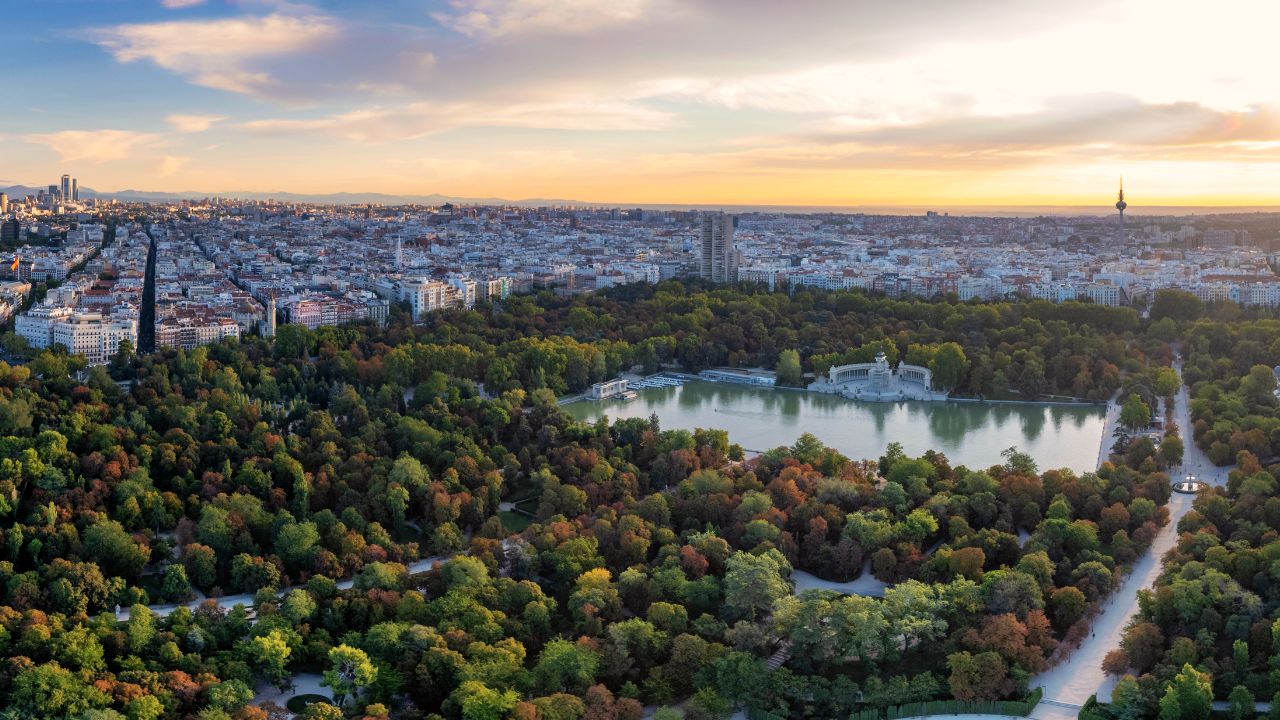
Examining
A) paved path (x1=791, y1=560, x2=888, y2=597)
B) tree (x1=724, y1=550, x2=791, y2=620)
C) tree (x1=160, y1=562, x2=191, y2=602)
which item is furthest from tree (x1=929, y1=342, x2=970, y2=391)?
tree (x1=160, y1=562, x2=191, y2=602)

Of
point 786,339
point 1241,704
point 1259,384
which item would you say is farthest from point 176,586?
point 786,339

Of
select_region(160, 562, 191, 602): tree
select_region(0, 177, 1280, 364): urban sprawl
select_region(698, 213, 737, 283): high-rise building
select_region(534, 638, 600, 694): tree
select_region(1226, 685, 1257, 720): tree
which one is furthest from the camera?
select_region(698, 213, 737, 283): high-rise building

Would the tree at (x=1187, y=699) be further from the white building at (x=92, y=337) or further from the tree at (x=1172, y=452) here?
the white building at (x=92, y=337)

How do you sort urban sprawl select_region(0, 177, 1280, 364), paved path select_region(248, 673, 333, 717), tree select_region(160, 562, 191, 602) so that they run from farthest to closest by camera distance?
urban sprawl select_region(0, 177, 1280, 364) < tree select_region(160, 562, 191, 602) < paved path select_region(248, 673, 333, 717)

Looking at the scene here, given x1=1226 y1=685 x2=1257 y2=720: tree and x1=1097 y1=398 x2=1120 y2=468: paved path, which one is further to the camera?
x1=1097 y1=398 x2=1120 y2=468: paved path

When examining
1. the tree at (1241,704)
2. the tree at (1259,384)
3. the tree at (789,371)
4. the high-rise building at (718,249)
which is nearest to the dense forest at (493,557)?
the tree at (1241,704)

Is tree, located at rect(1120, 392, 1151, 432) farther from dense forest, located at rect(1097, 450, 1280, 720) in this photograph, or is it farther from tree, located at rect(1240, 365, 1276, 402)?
dense forest, located at rect(1097, 450, 1280, 720)
